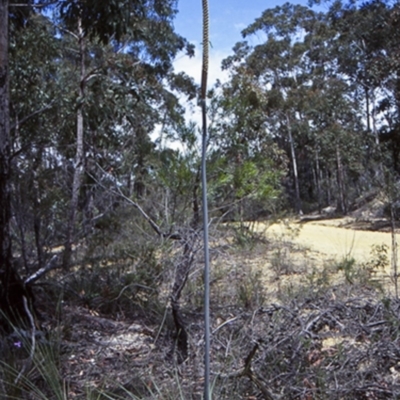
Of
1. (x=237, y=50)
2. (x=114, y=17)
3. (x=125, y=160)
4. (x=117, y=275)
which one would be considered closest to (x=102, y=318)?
(x=117, y=275)

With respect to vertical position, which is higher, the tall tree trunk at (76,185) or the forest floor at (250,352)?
the tall tree trunk at (76,185)

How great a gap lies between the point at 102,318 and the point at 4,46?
2602 mm

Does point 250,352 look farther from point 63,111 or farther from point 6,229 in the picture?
point 63,111

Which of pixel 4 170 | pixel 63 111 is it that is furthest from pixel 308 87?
pixel 4 170

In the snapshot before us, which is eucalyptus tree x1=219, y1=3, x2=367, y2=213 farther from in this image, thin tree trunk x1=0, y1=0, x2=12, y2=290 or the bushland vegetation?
thin tree trunk x1=0, y1=0, x2=12, y2=290

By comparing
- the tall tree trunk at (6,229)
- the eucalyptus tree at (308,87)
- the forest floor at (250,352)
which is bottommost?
the forest floor at (250,352)

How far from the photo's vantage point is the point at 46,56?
30.1ft

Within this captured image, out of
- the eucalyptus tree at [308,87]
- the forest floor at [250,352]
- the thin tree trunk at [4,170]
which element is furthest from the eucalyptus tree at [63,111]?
the eucalyptus tree at [308,87]

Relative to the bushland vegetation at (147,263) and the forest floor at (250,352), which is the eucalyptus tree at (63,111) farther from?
the forest floor at (250,352)

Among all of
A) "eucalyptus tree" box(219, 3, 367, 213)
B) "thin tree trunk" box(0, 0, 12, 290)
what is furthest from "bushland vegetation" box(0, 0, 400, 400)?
"eucalyptus tree" box(219, 3, 367, 213)

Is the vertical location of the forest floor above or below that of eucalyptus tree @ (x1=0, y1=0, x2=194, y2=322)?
below

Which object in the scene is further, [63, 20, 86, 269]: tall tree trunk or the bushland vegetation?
[63, 20, 86, 269]: tall tree trunk

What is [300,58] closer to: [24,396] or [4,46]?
[4,46]

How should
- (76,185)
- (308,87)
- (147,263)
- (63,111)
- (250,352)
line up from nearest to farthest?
(250,352) → (147,263) → (76,185) → (63,111) → (308,87)
